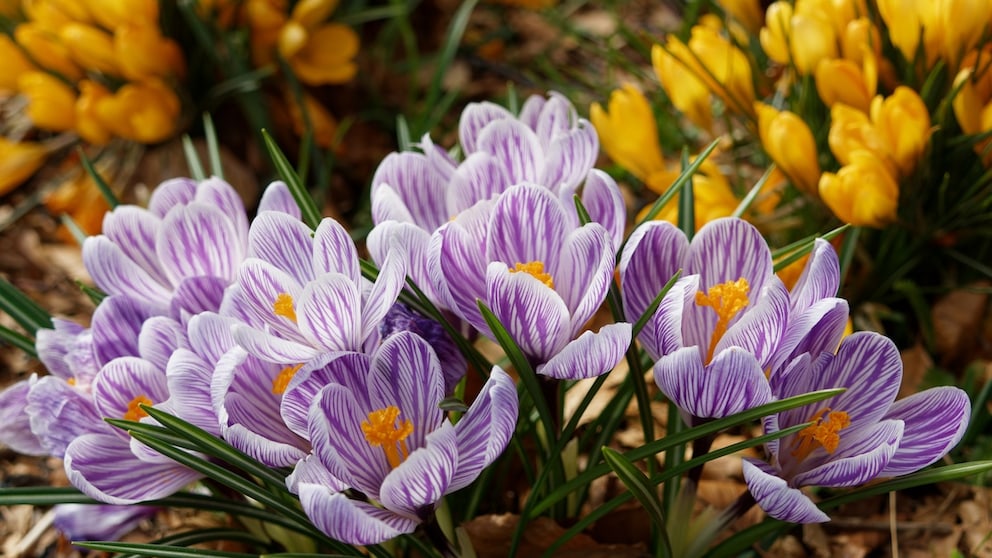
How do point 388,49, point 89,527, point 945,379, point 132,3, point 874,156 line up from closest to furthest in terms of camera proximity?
point 89,527
point 874,156
point 945,379
point 132,3
point 388,49

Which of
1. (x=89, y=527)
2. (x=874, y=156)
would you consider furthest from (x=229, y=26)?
(x=874, y=156)

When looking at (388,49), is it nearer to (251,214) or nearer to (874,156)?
(251,214)

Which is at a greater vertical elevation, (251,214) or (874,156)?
(251,214)

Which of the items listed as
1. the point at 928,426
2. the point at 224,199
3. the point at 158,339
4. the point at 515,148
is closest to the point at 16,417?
the point at 158,339

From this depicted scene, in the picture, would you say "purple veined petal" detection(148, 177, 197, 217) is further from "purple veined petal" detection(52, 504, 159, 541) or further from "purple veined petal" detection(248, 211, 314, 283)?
"purple veined petal" detection(52, 504, 159, 541)

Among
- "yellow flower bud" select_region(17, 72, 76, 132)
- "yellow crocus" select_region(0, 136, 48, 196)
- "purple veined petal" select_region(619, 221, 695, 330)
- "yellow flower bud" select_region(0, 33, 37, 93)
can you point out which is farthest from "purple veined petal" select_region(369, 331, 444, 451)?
"yellow crocus" select_region(0, 136, 48, 196)

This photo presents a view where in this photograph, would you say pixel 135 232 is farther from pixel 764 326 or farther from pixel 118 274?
pixel 764 326
